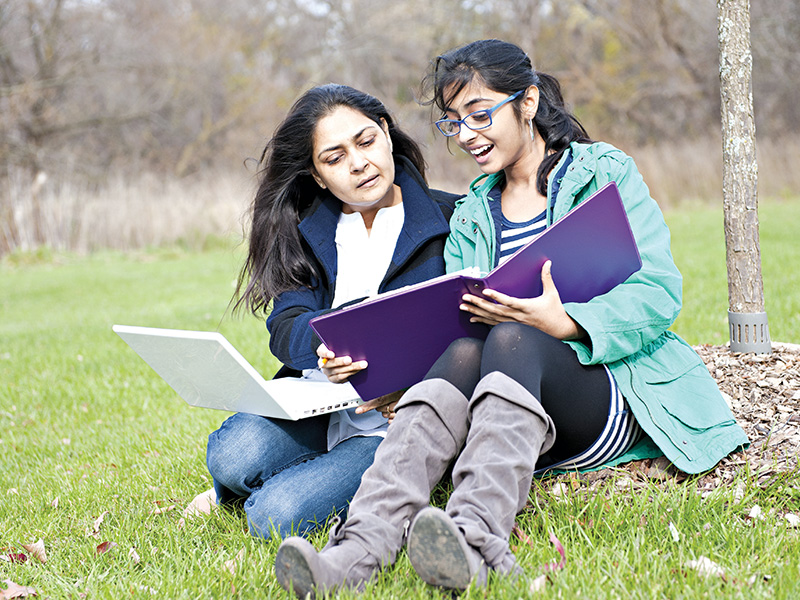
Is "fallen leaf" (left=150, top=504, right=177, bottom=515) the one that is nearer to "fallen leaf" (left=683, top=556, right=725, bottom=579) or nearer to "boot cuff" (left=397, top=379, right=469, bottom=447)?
"boot cuff" (left=397, top=379, right=469, bottom=447)

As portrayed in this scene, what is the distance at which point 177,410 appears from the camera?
15.4 ft

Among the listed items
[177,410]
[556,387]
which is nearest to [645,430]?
[556,387]

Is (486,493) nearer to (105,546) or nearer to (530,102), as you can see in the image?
(105,546)

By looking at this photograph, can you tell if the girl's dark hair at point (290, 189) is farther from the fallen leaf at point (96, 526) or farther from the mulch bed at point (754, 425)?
the mulch bed at point (754, 425)

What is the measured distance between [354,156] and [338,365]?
89 cm

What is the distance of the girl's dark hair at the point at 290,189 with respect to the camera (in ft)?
9.72

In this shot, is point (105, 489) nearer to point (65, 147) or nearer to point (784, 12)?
point (784, 12)

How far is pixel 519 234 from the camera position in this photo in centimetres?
276

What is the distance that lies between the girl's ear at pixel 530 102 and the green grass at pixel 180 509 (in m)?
1.31

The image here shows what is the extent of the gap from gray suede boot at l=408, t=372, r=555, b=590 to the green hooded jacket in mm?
345

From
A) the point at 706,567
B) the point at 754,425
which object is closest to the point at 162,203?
the point at 754,425

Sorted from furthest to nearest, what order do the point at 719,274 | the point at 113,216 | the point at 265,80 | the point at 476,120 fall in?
the point at 265,80
the point at 113,216
the point at 719,274
the point at 476,120

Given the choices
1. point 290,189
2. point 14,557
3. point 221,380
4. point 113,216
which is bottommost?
point 113,216

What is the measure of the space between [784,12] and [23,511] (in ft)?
67.9
